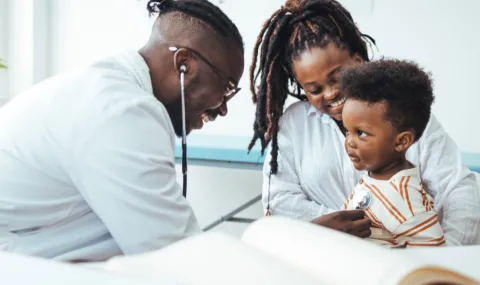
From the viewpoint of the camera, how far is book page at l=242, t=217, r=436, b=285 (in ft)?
1.03

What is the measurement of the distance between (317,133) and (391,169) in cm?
28

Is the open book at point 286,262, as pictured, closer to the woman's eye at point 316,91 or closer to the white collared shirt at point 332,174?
the white collared shirt at point 332,174

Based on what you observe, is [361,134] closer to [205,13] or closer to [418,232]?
[418,232]

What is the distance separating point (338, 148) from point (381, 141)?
8.8 inches

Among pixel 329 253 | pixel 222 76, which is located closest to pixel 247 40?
pixel 222 76

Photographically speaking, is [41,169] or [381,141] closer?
[41,169]

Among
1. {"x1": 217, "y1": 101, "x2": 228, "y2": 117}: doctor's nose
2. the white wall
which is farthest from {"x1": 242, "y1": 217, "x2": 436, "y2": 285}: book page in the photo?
the white wall

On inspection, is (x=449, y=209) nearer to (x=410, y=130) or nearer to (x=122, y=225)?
(x=410, y=130)

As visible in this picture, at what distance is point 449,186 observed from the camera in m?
1.27

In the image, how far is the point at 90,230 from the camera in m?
1.04

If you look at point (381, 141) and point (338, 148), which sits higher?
point (381, 141)

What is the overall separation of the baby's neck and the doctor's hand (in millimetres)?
115

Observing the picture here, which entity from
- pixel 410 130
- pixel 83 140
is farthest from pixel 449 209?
pixel 83 140

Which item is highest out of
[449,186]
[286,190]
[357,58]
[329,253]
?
[329,253]
